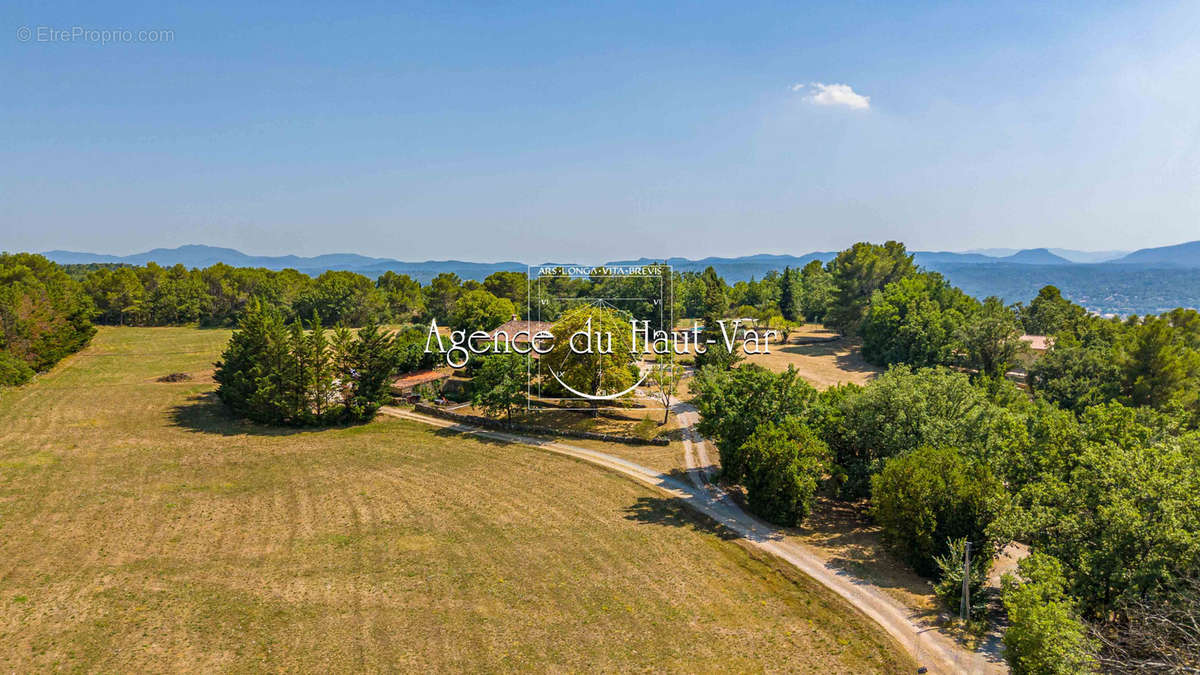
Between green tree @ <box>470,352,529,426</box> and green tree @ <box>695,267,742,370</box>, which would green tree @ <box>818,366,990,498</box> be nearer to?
green tree @ <box>695,267,742,370</box>

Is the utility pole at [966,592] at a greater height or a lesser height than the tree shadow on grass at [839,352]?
lesser

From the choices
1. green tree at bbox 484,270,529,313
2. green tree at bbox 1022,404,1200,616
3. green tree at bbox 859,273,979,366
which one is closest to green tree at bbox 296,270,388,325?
green tree at bbox 484,270,529,313

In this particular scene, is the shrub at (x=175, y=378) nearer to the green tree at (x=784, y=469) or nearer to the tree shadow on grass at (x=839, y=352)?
the green tree at (x=784, y=469)

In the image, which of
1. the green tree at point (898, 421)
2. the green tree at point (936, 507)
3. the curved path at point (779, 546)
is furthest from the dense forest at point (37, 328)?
the green tree at point (936, 507)

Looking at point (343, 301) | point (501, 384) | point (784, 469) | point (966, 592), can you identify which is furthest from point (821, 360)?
point (343, 301)

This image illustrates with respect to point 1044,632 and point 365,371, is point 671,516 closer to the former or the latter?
point 1044,632

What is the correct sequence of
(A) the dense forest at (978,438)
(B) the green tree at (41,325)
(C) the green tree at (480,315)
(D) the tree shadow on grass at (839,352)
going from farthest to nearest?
(D) the tree shadow on grass at (839,352) → (C) the green tree at (480,315) → (B) the green tree at (41,325) → (A) the dense forest at (978,438)
